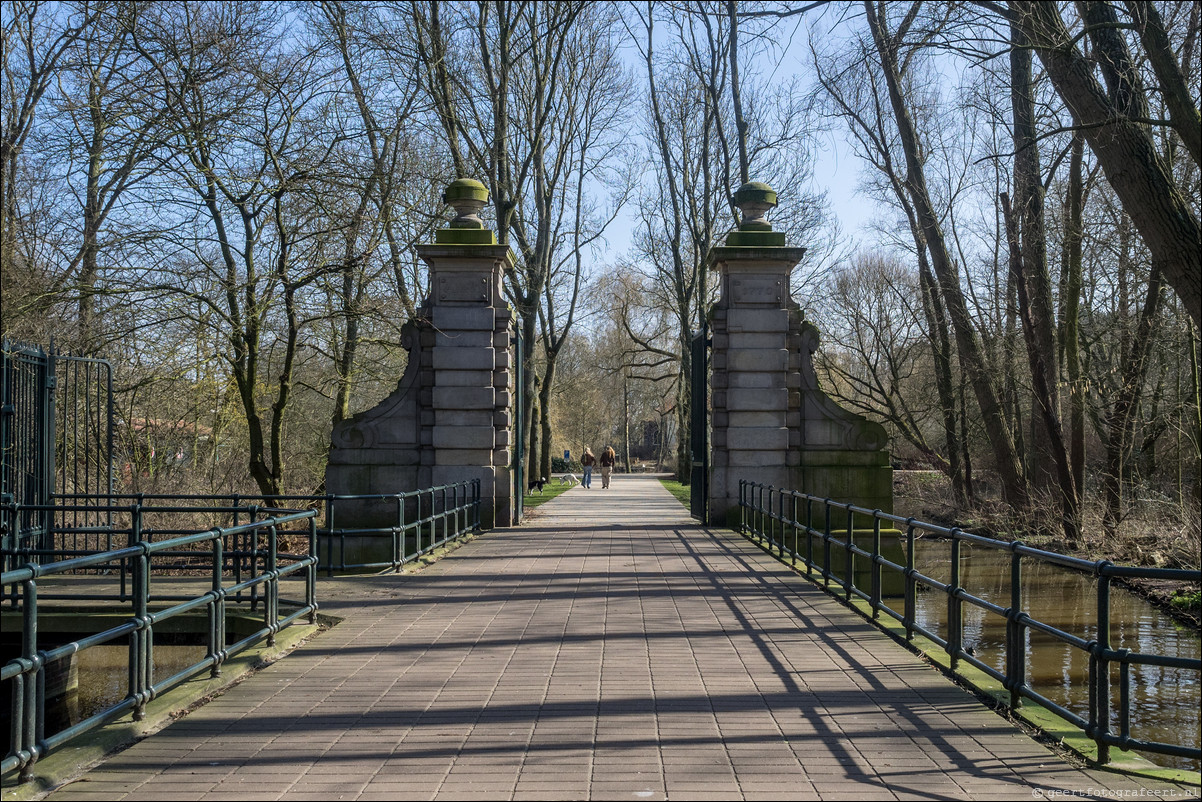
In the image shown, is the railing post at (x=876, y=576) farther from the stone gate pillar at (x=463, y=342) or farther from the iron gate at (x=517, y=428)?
the iron gate at (x=517, y=428)

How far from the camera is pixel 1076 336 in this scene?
23.0m

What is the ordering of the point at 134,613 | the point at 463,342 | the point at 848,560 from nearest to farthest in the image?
the point at 134,613 → the point at 848,560 → the point at 463,342

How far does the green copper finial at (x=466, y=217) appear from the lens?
17828 millimetres

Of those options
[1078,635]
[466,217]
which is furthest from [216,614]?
[466,217]

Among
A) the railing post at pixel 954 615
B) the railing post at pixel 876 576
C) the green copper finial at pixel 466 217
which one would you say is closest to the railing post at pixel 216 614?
the railing post at pixel 954 615

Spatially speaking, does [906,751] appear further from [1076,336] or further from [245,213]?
[1076,336]

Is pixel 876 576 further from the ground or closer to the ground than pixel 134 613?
closer to the ground

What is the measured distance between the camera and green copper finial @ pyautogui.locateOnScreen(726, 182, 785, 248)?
59.4 feet

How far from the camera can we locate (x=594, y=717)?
6.09m

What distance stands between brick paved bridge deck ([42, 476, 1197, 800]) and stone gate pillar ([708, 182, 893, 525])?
770cm

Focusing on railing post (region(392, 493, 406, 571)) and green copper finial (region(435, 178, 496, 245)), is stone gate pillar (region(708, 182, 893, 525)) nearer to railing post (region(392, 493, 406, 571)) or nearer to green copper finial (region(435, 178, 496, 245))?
green copper finial (region(435, 178, 496, 245))

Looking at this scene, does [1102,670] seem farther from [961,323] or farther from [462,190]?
[961,323]

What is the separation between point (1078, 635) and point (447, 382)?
33.9 ft

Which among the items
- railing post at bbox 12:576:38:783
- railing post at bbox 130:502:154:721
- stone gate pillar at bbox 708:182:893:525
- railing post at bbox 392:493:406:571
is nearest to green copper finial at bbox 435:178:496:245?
stone gate pillar at bbox 708:182:893:525
